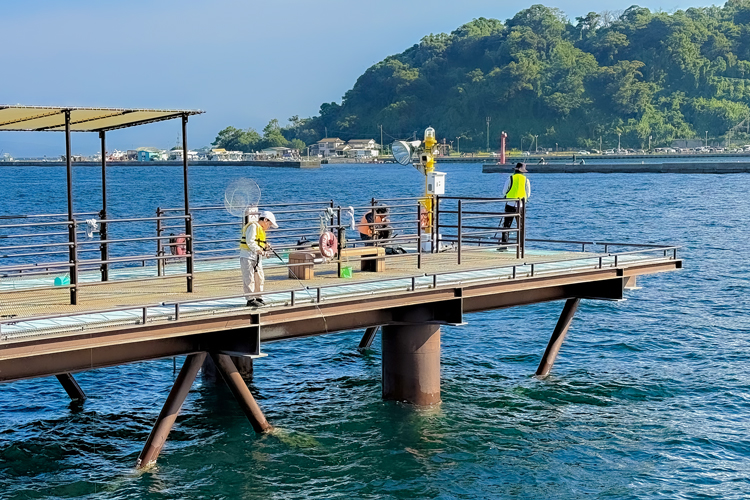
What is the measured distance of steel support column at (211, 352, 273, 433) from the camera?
14.1 m

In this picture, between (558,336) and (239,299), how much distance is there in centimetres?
823

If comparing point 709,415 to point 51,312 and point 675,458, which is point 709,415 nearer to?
point 675,458

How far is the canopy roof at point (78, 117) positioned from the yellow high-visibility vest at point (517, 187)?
7874 millimetres

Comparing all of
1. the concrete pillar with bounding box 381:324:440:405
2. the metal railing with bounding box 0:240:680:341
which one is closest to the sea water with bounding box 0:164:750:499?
the concrete pillar with bounding box 381:324:440:405

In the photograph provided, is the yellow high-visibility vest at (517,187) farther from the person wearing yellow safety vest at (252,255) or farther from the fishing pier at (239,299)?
the person wearing yellow safety vest at (252,255)

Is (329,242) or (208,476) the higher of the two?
(329,242)

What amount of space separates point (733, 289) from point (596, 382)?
15.4 m

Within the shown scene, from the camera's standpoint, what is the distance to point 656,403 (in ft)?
61.8

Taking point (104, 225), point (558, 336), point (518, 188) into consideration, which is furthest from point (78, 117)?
point (558, 336)

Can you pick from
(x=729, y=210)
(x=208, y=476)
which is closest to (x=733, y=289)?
(x=208, y=476)

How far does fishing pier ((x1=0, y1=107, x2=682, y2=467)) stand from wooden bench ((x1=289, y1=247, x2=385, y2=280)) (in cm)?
2

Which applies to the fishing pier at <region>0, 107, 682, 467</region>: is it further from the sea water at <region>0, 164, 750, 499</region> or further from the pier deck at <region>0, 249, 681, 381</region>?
the sea water at <region>0, 164, 750, 499</region>

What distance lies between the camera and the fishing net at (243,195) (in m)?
14.5

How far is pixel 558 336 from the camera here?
20062mm
